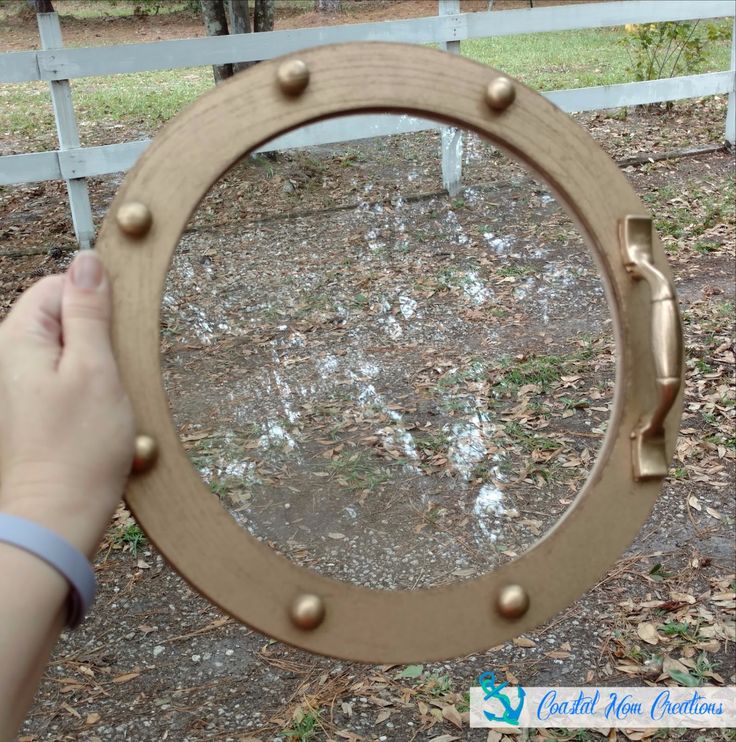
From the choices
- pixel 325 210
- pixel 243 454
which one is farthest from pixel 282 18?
pixel 243 454

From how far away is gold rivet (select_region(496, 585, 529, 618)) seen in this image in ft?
1.73

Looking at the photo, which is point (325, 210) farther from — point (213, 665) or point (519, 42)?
point (519, 42)

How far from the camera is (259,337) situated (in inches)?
34.2

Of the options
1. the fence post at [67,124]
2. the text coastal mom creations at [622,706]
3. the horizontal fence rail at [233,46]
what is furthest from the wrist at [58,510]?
the fence post at [67,124]

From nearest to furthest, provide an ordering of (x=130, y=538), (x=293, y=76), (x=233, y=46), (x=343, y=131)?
(x=293, y=76)
(x=343, y=131)
(x=130, y=538)
(x=233, y=46)

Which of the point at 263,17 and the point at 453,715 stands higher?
the point at 263,17

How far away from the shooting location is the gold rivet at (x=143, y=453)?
0.47 metres

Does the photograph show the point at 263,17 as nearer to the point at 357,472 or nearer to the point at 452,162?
the point at 452,162

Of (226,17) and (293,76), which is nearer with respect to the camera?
(293,76)

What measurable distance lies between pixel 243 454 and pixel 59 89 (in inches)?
80.6

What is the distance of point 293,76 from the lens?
517 millimetres

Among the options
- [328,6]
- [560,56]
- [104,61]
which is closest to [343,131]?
[104,61]

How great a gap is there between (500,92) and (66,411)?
339 mm

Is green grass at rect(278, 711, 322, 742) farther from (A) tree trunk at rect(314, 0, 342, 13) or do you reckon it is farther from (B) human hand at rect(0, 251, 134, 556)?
(A) tree trunk at rect(314, 0, 342, 13)
